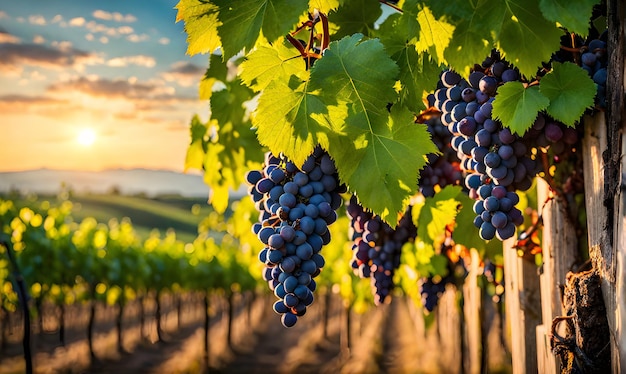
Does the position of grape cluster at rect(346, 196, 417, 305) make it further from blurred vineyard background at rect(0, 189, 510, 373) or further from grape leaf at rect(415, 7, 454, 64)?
blurred vineyard background at rect(0, 189, 510, 373)

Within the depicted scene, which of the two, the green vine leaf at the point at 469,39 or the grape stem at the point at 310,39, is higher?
the grape stem at the point at 310,39

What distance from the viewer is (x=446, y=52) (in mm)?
1673

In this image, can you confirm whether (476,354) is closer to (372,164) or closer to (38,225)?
(372,164)

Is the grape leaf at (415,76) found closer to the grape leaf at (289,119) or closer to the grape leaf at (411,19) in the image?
the grape leaf at (411,19)

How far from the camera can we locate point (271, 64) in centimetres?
183

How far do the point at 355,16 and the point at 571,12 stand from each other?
898 millimetres

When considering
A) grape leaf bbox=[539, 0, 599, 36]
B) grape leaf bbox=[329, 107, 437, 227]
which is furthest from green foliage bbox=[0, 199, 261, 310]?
grape leaf bbox=[539, 0, 599, 36]

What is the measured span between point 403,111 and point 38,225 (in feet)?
51.0

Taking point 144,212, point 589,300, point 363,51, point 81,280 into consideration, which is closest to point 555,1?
point 363,51

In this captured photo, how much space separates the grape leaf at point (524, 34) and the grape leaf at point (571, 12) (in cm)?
8

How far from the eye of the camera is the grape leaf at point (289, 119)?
1.75 meters

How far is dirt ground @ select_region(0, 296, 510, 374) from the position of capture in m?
15.7

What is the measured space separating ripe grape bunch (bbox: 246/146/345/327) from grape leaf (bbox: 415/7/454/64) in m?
0.46

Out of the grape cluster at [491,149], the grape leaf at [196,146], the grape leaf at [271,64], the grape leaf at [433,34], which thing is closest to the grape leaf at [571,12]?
the grape leaf at [433,34]
